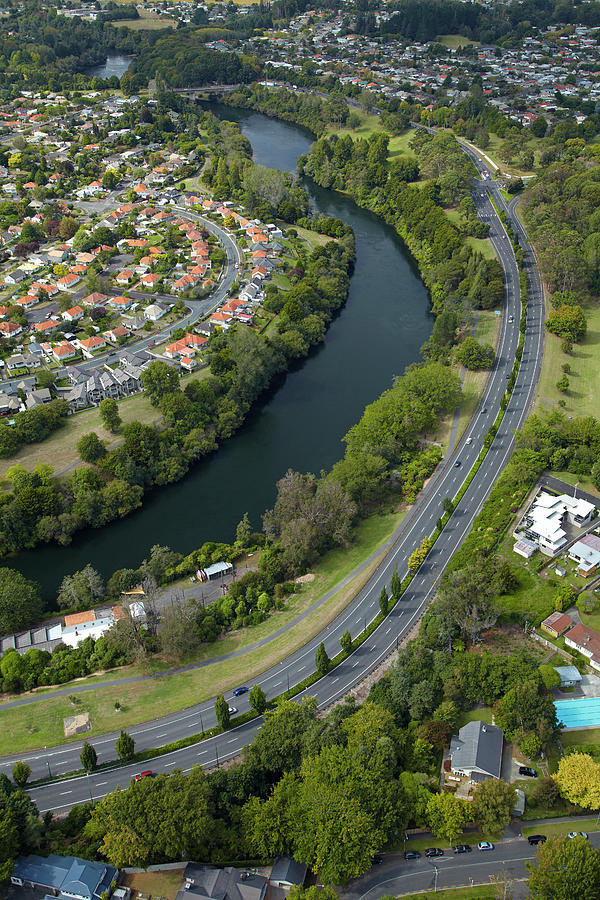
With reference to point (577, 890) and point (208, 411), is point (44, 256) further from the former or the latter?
point (577, 890)

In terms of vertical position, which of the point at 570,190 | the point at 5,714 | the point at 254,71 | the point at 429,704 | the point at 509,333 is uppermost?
the point at 254,71

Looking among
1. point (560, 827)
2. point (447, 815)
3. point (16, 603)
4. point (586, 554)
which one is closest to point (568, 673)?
point (560, 827)

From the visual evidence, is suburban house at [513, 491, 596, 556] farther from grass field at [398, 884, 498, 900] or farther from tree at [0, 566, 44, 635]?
tree at [0, 566, 44, 635]

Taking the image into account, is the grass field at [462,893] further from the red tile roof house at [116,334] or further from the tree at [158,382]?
the red tile roof house at [116,334]

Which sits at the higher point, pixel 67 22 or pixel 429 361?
pixel 67 22


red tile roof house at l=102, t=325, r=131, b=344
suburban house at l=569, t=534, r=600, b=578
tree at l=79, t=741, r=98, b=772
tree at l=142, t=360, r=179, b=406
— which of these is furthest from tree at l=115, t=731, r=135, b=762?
red tile roof house at l=102, t=325, r=131, b=344

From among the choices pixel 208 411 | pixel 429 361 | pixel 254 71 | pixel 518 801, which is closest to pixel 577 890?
pixel 518 801

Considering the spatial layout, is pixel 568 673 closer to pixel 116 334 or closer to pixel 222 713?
pixel 222 713

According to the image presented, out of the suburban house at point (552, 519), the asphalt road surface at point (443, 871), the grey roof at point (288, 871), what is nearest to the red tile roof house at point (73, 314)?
the suburban house at point (552, 519)
